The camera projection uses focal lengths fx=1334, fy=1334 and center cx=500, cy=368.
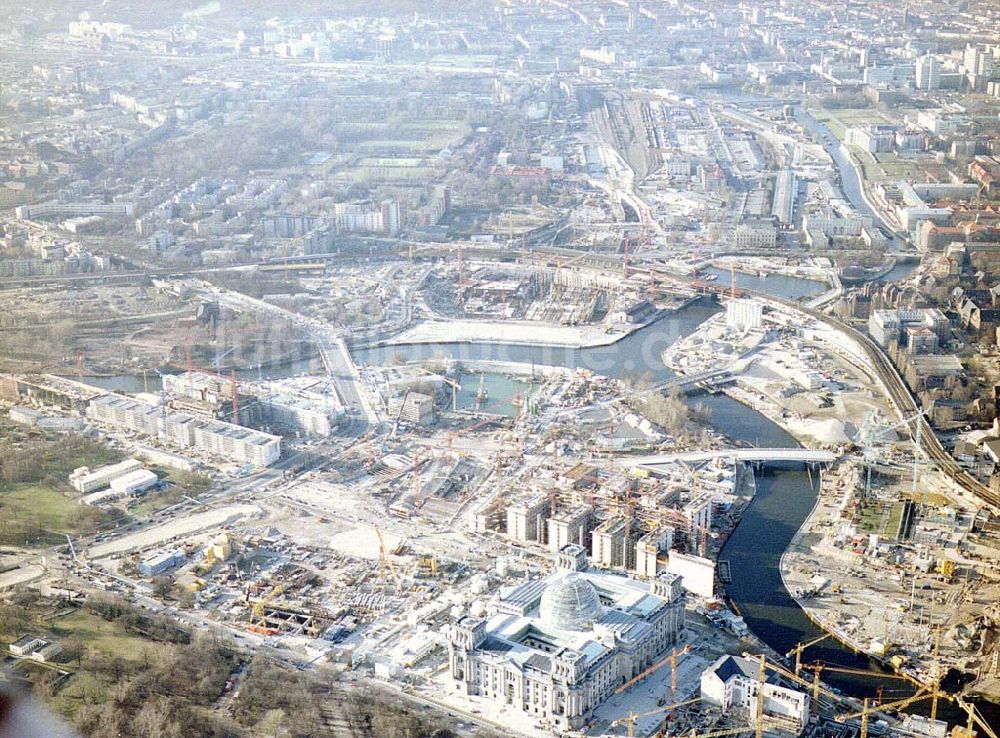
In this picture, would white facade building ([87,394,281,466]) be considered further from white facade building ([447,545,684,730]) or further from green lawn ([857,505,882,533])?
green lawn ([857,505,882,533])

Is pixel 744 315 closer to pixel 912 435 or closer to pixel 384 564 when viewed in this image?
pixel 912 435

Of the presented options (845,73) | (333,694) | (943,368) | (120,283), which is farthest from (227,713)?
(845,73)

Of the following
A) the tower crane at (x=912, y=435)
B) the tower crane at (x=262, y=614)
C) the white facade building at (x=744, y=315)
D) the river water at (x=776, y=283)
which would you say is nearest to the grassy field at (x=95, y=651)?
the tower crane at (x=262, y=614)

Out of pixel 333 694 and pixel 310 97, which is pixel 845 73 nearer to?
pixel 310 97

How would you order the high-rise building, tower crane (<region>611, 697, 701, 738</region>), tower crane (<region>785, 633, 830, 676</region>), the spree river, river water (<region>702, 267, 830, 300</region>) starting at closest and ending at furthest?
tower crane (<region>611, 697, 701, 738</region>) < tower crane (<region>785, 633, 830, 676</region>) < the spree river < river water (<region>702, 267, 830, 300</region>) < the high-rise building

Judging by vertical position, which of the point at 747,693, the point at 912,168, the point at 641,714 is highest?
the point at 912,168

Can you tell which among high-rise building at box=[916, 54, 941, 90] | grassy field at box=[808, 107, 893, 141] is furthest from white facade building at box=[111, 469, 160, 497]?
high-rise building at box=[916, 54, 941, 90]

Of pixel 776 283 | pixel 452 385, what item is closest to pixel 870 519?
pixel 452 385
